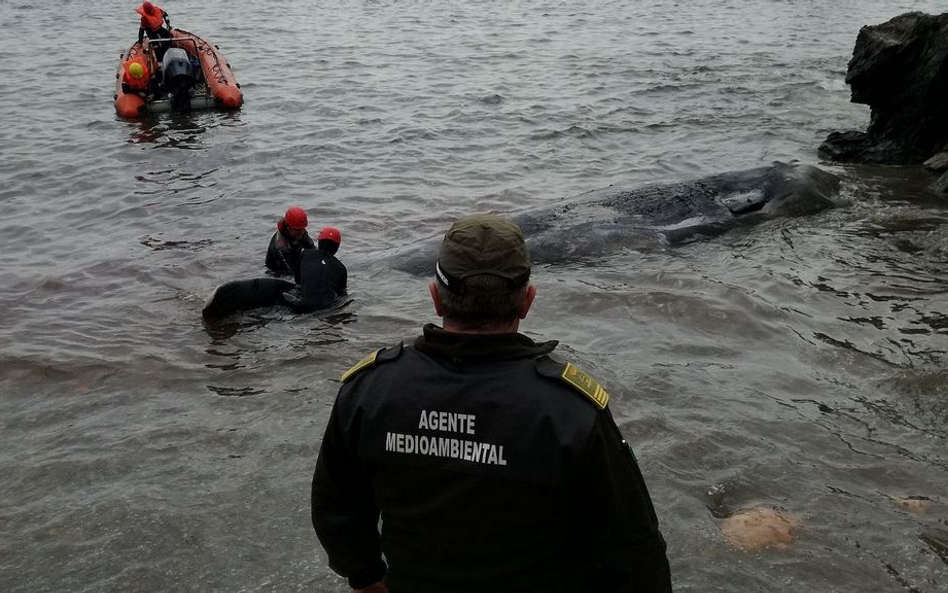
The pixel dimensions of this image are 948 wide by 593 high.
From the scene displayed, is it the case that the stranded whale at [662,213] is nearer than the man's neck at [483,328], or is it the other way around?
the man's neck at [483,328]

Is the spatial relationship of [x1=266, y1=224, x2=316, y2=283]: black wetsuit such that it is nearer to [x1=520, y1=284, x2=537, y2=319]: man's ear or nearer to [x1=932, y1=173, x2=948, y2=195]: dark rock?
[x1=520, y1=284, x2=537, y2=319]: man's ear

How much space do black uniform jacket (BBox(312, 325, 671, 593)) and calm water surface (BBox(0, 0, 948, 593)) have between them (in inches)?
76.2

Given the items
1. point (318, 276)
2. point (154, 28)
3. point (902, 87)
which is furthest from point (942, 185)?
point (154, 28)

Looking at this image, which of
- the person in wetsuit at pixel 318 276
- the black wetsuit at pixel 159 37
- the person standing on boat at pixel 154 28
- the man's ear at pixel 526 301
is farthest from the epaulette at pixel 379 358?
the black wetsuit at pixel 159 37

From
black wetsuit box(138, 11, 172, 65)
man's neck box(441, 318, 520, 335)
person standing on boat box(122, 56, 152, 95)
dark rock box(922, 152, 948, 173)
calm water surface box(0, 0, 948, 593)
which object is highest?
man's neck box(441, 318, 520, 335)

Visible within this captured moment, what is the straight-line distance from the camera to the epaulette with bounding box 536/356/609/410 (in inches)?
82.9

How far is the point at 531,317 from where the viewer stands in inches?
300

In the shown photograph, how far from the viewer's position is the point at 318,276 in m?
7.88

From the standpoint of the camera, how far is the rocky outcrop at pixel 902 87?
11.0 meters

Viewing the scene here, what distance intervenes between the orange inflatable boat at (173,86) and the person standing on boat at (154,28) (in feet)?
0.47

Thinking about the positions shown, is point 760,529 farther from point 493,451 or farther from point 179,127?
point 179,127

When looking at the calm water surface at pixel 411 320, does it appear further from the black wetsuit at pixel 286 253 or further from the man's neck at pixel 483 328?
the man's neck at pixel 483 328

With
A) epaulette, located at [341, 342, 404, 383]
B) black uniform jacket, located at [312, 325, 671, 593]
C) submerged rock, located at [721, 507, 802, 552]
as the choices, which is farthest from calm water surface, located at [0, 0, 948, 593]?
epaulette, located at [341, 342, 404, 383]

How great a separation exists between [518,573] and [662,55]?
20617mm
